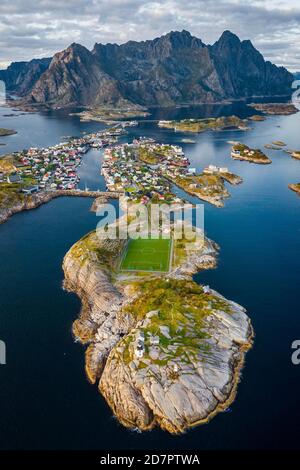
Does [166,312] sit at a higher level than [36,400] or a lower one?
higher

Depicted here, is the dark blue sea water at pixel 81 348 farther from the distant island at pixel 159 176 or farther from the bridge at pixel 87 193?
the distant island at pixel 159 176

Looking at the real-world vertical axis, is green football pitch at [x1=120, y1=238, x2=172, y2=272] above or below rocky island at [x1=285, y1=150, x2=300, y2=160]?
below

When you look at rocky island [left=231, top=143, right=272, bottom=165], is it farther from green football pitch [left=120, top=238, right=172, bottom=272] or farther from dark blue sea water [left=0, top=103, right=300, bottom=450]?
green football pitch [left=120, top=238, right=172, bottom=272]

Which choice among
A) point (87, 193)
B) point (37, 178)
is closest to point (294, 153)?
point (87, 193)

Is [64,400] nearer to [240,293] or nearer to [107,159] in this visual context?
[240,293]

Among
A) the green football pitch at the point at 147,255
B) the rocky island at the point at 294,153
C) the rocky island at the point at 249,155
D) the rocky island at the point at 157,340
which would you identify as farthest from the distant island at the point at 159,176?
the rocky island at the point at 294,153

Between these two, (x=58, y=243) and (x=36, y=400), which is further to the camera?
(x=58, y=243)

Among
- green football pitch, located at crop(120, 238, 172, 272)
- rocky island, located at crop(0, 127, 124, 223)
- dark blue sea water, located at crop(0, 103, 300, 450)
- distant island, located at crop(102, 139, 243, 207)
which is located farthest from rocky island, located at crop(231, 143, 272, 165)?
green football pitch, located at crop(120, 238, 172, 272)
